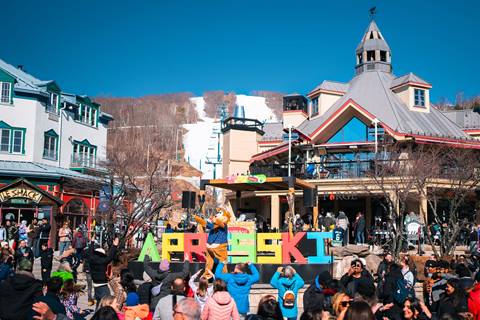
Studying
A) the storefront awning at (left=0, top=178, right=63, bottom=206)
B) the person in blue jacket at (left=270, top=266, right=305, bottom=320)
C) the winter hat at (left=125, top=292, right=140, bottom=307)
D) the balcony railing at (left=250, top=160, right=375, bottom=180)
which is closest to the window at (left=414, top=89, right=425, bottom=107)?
the balcony railing at (left=250, top=160, right=375, bottom=180)

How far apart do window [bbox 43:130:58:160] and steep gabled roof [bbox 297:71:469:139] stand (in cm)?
1559

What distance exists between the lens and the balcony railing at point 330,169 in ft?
96.3

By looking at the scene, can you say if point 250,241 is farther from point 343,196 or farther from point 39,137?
point 39,137

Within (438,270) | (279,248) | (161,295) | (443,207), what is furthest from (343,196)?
(161,295)

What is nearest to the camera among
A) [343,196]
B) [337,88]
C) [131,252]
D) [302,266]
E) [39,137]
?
[302,266]

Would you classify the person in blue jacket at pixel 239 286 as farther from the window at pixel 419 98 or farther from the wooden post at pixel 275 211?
the window at pixel 419 98

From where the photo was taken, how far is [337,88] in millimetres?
36812

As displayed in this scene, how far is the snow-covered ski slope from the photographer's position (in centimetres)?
9647

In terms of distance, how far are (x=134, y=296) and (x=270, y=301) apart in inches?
75.5

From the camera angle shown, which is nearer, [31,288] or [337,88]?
[31,288]

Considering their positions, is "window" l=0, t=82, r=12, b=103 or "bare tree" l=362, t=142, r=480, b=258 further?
"window" l=0, t=82, r=12, b=103

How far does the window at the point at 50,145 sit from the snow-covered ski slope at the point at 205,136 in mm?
37601

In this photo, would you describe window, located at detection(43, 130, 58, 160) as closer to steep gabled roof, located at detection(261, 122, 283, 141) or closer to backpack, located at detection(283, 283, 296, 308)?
steep gabled roof, located at detection(261, 122, 283, 141)

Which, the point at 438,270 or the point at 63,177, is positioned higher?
the point at 63,177
